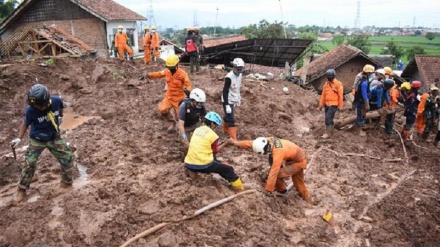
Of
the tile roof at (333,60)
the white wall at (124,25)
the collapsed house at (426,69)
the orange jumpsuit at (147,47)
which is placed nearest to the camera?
the orange jumpsuit at (147,47)

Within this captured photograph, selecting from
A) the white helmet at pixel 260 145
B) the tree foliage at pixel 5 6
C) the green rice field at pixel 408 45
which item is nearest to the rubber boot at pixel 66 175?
the white helmet at pixel 260 145

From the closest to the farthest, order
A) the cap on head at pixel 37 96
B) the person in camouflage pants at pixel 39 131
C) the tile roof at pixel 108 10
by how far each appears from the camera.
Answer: the cap on head at pixel 37 96
the person in camouflage pants at pixel 39 131
the tile roof at pixel 108 10

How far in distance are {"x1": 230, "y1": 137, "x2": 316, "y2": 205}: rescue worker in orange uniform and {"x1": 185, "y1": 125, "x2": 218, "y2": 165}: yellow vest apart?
0.66 m

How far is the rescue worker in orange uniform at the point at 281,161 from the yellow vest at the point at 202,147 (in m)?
0.66

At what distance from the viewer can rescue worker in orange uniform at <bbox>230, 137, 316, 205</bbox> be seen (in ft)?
16.5

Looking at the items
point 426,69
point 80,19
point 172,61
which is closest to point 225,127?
point 172,61

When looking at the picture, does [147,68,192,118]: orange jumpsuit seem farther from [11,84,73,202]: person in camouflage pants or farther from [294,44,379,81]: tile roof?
[294,44,379,81]: tile roof

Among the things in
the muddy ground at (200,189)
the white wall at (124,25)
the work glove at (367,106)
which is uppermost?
the white wall at (124,25)

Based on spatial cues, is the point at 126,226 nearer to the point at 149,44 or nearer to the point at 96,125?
the point at 96,125

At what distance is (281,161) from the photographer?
16.5 ft

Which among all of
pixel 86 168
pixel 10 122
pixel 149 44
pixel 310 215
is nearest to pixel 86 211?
pixel 86 168

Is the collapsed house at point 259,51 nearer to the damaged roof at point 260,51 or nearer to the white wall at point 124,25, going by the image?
the damaged roof at point 260,51

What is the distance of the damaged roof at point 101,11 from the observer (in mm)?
19969

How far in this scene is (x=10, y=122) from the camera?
858 cm
